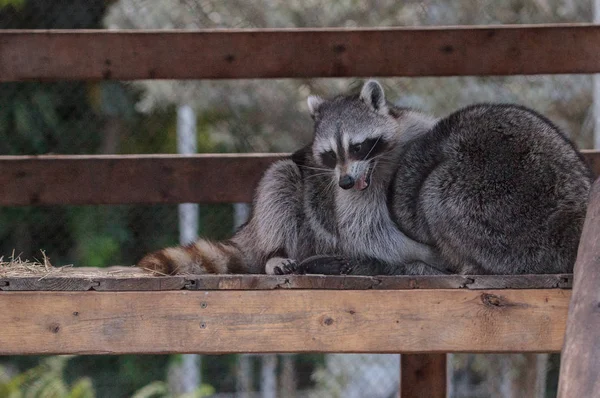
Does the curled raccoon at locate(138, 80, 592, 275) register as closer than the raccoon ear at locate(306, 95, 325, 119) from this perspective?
Yes

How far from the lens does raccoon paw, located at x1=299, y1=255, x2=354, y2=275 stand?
9.99ft

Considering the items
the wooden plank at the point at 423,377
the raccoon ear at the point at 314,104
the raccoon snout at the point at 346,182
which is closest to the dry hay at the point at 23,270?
the raccoon snout at the point at 346,182

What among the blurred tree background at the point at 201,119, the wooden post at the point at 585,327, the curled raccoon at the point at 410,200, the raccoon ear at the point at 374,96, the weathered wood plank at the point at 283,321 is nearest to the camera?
the wooden post at the point at 585,327

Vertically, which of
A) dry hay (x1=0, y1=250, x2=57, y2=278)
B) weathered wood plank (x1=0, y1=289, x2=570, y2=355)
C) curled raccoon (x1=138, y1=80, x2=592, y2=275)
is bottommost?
weathered wood plank (x1=0, y1=289, x2=570, y2=355)

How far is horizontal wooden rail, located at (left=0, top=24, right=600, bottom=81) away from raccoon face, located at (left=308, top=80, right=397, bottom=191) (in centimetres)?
67

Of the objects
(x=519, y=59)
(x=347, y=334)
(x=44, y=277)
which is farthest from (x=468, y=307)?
(x=519, y=59)

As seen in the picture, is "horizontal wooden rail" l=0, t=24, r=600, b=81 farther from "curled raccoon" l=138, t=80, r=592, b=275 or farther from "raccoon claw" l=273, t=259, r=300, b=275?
"raccoon claw" l=273, t=259, r=300, b=275

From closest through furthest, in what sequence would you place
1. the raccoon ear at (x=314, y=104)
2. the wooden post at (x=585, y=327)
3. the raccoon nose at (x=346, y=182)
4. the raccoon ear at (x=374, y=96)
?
the wooden post at (x=585, y=327) < the raccoon nose at (x=346, y=182) < the raccoon ear at (x=374, y=96) < the raccoon ear at (x=314, y=104)

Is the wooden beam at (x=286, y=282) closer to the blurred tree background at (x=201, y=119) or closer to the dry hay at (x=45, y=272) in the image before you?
the dry hay at (x=45, y=272)

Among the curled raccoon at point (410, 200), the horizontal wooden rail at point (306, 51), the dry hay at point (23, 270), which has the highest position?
the horizontal wooden rail at point (306, 51)

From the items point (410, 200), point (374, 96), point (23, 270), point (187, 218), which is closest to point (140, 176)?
point (23, 270)

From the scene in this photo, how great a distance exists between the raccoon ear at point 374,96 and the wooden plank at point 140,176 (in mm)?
842

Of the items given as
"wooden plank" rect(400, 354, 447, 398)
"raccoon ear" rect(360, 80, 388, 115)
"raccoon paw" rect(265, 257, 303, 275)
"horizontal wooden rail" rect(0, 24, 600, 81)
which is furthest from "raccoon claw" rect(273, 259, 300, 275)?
"horizontal wooden rail" rect(0, 24, 600, 81)

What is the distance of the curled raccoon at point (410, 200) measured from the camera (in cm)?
287
